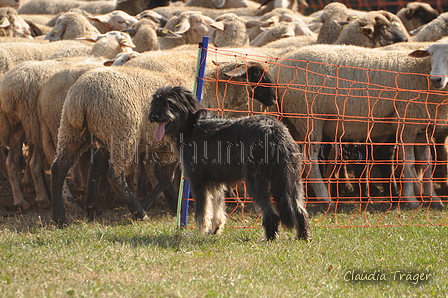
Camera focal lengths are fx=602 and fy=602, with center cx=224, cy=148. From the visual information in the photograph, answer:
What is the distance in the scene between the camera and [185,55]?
8.59 m

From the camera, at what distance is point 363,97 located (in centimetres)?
836

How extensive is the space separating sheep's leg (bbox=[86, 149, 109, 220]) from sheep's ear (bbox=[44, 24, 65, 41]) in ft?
22.0

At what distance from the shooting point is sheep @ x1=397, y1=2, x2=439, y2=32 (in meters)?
15.1

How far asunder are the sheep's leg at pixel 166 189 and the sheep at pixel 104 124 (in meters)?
0.50

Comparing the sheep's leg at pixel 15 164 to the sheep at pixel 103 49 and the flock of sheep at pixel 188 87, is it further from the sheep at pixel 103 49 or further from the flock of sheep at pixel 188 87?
the sheep at pixel 103 49

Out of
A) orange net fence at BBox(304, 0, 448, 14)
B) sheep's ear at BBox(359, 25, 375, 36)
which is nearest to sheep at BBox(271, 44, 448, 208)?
sheep's ear at BBox(359, 25, 375, 36)

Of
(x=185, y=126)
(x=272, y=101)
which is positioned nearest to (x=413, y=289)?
(x=185, y=126)

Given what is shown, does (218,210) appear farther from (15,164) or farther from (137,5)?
(137,5)

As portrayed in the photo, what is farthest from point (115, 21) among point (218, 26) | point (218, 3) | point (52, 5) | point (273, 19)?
point (52, 5)

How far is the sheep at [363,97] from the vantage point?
26.9 feet

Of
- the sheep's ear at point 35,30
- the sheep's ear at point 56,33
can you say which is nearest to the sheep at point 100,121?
the sheep's ear at point 56,33

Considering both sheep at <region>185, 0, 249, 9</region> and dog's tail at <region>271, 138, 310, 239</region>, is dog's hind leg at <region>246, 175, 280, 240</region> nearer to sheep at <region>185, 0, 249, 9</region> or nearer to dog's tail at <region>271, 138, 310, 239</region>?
dog's tail at <region>271, 138, 310, 239</region>

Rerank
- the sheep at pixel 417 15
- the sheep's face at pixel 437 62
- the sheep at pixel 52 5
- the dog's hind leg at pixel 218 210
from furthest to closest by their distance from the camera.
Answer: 1. the sheep at pixel 52 5
2. the sheep at pixel 417 15
3. the sheep's face at pixel 437 62
4. the dog's hind leg at pixel 218 210

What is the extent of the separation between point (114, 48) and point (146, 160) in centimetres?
337
